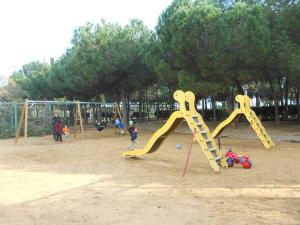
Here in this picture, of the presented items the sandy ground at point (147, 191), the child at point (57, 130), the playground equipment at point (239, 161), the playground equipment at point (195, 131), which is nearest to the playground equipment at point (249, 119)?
the sandy ground at point (147, 191)

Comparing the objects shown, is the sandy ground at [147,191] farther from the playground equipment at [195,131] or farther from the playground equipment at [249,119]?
the playground equipment at [249,119]

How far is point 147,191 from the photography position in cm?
802

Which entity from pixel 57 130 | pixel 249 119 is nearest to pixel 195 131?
pixel 249 119

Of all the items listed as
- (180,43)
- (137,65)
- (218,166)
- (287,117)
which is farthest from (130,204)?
(287,117)

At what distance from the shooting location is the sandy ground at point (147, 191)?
617 cm

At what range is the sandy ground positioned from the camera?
617cm

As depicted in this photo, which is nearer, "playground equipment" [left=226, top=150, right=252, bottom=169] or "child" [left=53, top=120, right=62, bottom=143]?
"playground equipment" [left=226, top=150, right=252, bottom=169]

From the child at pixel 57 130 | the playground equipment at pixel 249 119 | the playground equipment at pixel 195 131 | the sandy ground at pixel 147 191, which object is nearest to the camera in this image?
the sandy ground at pixel 147 191

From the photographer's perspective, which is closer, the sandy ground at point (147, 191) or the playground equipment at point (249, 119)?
the sandy ground at point (147, 191)

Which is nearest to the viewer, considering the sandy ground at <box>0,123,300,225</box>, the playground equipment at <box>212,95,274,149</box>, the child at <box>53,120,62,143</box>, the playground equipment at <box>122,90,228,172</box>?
the sandy ground at <box>0,123,300,225</box>

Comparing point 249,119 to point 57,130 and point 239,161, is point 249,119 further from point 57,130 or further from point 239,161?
point 57,130

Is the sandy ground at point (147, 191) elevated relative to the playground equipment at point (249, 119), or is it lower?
lower

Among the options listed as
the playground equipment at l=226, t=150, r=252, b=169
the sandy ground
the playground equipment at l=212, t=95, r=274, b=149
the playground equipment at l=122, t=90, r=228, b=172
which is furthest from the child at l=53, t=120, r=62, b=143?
the playground equipment at l=226, t=150, r=252, b=169

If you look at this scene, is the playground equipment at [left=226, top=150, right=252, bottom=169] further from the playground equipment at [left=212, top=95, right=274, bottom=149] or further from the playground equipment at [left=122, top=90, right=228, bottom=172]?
the playground equipment at [left=212, top=95, right=274, bottom=149]
